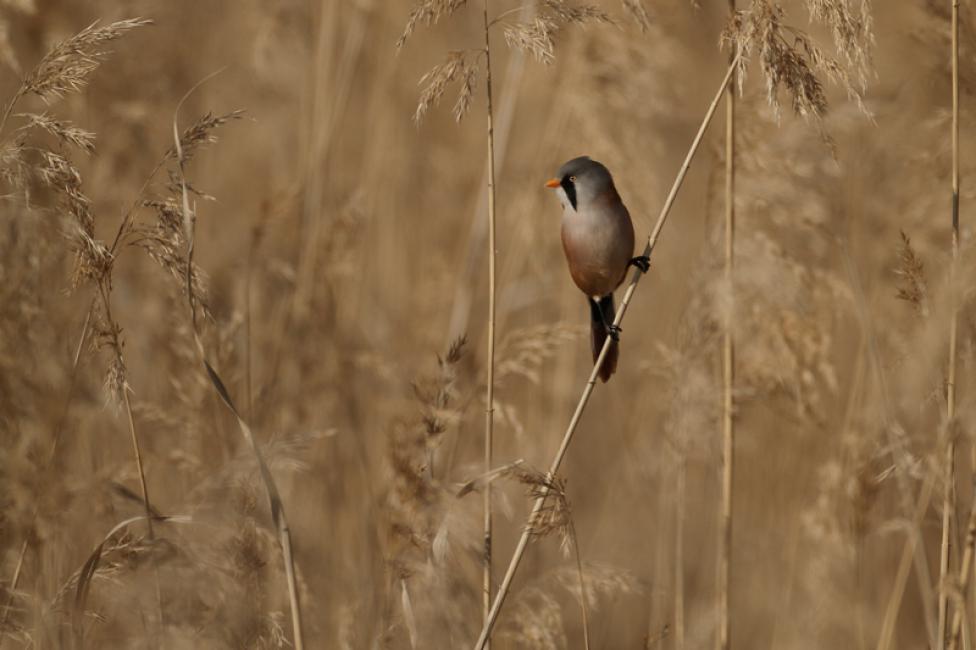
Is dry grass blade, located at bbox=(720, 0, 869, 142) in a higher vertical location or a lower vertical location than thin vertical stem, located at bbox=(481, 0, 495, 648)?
higher

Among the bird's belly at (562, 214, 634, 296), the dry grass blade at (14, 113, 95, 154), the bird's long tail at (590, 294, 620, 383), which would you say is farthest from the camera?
the bird's long tail at (590, 294, 620, 383)

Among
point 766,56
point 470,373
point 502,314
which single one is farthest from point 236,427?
point 766,56

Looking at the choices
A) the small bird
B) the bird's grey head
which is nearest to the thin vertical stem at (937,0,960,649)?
the small bird

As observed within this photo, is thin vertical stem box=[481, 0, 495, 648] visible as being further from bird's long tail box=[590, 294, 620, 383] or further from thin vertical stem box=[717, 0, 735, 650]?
bird's long tail box=[590, 294, 620, 383]

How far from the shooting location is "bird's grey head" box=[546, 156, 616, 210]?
9.28ft

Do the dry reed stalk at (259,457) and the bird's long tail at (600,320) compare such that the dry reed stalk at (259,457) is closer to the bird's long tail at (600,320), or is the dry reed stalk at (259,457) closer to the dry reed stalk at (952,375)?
the dry reed stalk at (952,375)

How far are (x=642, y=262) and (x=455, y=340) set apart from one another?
751 millimetres

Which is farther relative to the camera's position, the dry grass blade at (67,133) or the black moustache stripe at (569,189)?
the black moustache stripe at (569,189)

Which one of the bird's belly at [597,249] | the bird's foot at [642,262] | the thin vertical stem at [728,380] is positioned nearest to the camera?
the thin vertical stem at [728,380]

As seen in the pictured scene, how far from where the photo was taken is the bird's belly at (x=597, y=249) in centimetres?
278

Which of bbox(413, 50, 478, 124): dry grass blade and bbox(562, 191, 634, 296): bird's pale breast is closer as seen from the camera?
bbox(413, 50, 478, 124): dry grass blade

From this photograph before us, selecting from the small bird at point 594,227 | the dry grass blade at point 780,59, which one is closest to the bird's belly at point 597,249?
the small bird at point 594,227

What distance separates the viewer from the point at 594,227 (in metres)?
2.79

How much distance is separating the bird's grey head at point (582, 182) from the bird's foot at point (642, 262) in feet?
0.67
